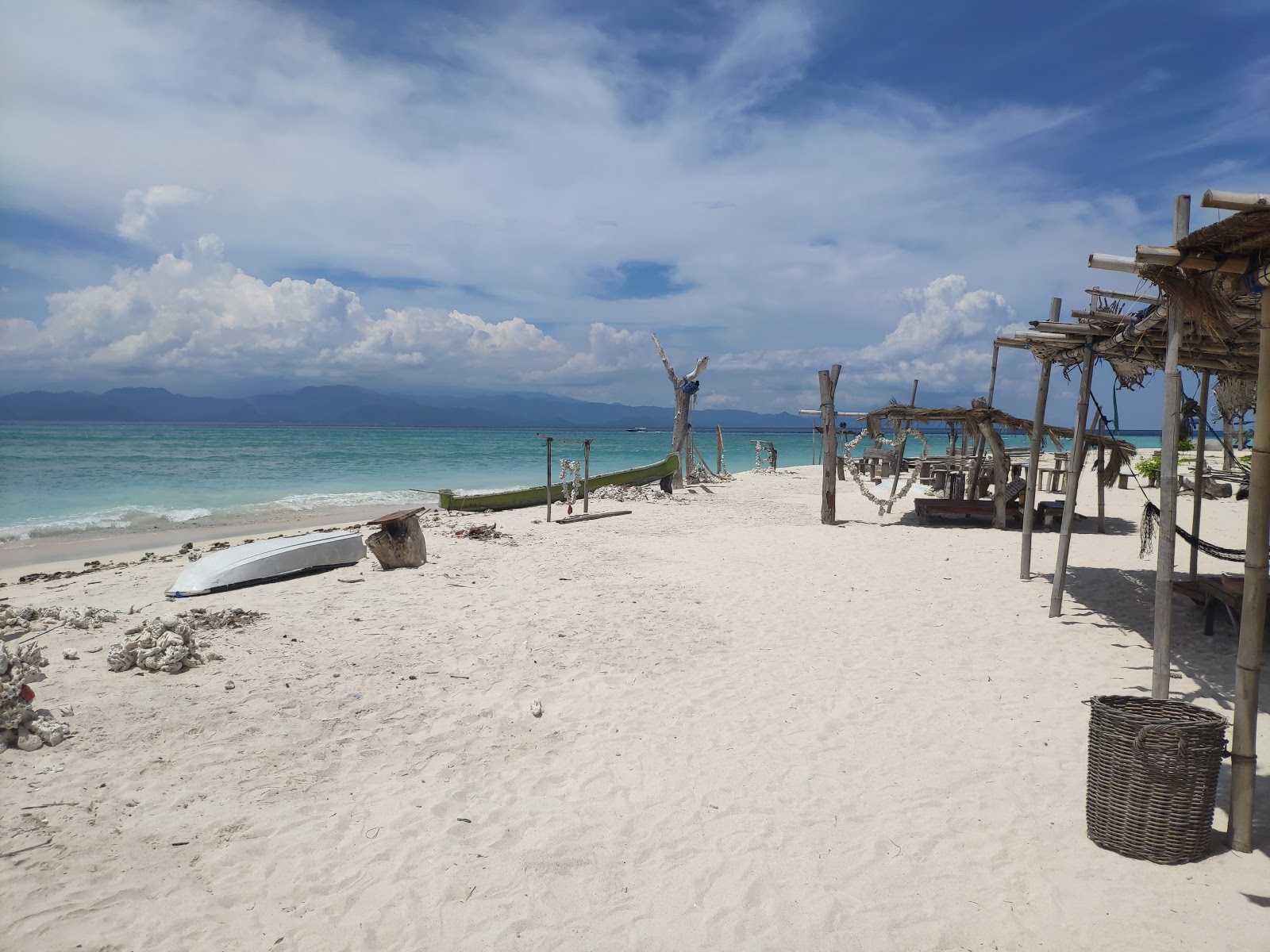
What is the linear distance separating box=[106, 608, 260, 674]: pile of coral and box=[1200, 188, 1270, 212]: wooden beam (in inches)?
286

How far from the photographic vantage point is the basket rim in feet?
10.9

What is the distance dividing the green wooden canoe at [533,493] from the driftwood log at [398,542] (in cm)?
699

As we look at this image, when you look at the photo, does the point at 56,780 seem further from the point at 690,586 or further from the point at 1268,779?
the point at 1268,779

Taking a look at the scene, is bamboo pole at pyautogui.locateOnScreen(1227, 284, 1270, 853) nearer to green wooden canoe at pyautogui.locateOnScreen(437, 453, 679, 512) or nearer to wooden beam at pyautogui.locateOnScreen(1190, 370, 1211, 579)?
wooden beam at pyautogui.locateOnScreen(1190, 370, 1211, 579)

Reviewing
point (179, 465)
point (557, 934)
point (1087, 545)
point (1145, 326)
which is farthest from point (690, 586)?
point (179, 465)

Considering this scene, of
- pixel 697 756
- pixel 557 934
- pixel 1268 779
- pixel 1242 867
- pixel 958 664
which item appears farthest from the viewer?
pixel 958 664

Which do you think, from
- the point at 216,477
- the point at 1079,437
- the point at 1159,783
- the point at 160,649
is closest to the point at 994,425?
the point at 1079,437

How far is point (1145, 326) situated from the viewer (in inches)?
217

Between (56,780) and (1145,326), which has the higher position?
(1145,326)

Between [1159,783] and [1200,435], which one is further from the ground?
[1200,435]

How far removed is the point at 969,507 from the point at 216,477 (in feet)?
93.9

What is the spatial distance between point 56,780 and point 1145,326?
26.0ft

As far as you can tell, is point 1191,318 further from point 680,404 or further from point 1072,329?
point 680,404

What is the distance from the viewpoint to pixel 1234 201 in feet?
10.4
